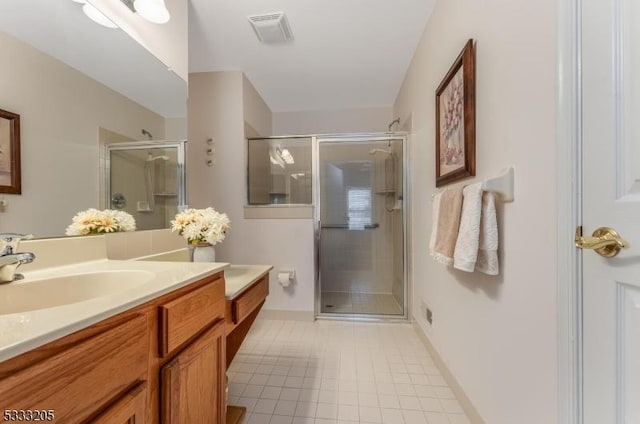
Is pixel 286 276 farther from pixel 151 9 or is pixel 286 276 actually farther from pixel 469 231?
pixel 151 9

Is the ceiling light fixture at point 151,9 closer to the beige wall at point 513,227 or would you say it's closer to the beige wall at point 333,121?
the beige wall at point 513,227

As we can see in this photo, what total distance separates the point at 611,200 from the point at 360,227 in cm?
237

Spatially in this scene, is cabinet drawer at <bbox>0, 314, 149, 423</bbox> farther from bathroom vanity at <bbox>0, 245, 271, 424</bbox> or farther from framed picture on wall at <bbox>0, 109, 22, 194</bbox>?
framed picture on wall at <bbox>0, 109, 22, 194</bbox>

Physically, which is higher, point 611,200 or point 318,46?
point 318,46

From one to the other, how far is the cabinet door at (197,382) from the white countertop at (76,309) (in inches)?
8.9

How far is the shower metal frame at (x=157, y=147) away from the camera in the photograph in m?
1.14

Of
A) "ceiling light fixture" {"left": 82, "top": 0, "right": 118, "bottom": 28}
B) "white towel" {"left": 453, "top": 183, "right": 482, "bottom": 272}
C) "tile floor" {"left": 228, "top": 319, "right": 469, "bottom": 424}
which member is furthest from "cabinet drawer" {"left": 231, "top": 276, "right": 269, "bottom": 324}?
"ceiling light fixture" {"left": 82, "top": 0, "right": 118, "bottom": 28}

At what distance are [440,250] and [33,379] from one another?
1.37 meters

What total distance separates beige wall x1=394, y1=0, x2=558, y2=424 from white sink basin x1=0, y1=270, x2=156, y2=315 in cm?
126

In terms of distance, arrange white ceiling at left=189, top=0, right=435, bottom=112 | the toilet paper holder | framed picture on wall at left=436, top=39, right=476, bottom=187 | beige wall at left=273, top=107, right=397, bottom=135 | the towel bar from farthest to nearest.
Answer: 1. beige wall at left=273, top=107, right=397, bottom=135
2. the toilet paper holder
3. white ceiling at left=189, top=0, right=435, bottom=112
4. framed picture on wall at left=436, top=39, right=476, bottom=187
5. the towel bar

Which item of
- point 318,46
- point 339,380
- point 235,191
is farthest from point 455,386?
point 318,46

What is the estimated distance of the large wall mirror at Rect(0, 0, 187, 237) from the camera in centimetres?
84

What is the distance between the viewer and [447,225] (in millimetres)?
1253

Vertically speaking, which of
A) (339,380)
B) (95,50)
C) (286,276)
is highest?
(95,50)
